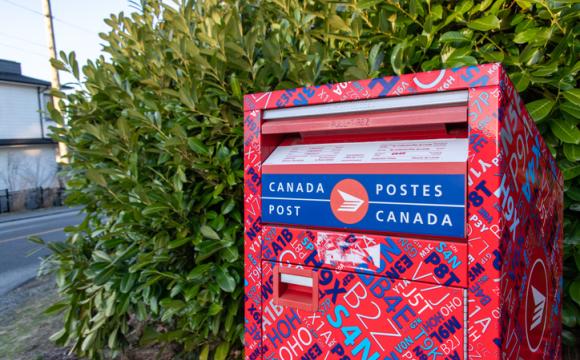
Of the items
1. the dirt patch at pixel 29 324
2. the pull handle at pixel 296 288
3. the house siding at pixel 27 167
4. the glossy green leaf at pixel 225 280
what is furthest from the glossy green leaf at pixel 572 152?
the house siding at pixel 27 167

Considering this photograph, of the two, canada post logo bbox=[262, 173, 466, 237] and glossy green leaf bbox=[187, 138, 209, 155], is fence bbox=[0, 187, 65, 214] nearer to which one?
glossy green leaf bbox=[187, 138, 209, 155]

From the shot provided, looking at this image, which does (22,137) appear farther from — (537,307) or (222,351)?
(537,307)

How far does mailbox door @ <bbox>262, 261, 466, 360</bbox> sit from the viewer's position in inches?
41.4

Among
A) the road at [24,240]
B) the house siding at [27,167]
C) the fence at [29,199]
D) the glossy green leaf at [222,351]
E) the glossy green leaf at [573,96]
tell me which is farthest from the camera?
the house siding at [27,167]

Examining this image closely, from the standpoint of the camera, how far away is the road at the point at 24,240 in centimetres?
647

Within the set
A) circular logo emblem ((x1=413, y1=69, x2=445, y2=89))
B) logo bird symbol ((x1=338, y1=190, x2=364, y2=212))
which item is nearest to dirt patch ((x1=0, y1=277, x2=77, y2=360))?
logo bird symbol ((x1=338, y1=190, x2=364, y2=212))

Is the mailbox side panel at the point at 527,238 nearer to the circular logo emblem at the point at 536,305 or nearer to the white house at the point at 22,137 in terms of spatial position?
the circular logo emblem at the point at 536,305

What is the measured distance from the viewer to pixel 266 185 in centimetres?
135

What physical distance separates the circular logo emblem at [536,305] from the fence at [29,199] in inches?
701

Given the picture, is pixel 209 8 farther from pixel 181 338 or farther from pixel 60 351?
pixel 60 351

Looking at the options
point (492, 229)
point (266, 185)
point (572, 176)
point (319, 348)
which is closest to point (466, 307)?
point (492, 229)

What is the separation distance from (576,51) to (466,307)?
1244 mm

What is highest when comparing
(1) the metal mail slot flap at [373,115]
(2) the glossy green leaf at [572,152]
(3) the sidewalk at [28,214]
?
(1) the metal mail slot flap at [373,115]

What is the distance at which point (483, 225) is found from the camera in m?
0.98
